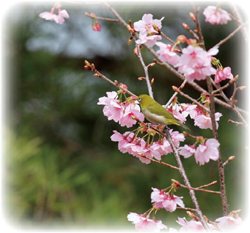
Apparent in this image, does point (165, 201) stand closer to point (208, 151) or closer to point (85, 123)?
point (208, 151)

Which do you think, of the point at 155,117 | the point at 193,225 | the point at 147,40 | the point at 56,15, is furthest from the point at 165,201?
the point at 56,15

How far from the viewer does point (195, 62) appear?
52 cm

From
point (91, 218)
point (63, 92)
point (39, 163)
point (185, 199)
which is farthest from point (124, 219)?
point (63, 92)

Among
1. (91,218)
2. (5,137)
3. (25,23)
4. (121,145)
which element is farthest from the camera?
(25,23)

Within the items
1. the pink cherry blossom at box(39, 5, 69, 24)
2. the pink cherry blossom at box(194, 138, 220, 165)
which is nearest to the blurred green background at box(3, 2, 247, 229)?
the pink cherry blossom at box(39, 5, 69, 24)

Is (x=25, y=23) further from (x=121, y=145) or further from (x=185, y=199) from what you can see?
(x=121, y=145)

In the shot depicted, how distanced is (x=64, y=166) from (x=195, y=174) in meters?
0.77

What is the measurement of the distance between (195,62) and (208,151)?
0.16 m

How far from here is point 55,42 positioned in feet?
7.37

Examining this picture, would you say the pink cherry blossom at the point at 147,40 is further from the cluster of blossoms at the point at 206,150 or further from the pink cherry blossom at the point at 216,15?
the cluster of blossoms at the point at 206,150

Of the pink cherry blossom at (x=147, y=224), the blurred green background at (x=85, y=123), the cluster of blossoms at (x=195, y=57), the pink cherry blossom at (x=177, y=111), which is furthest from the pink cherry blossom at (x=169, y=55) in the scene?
the blurred green background at (x=85, y=123)

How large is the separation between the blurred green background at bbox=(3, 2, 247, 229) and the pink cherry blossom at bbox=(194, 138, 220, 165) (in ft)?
2.96

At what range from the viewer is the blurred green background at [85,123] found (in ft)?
5.20

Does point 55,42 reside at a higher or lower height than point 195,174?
higher
